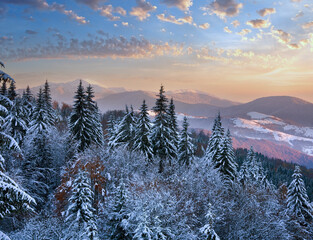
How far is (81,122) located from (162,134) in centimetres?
1214

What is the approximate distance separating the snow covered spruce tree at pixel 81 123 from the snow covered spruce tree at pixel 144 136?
7.35 meters

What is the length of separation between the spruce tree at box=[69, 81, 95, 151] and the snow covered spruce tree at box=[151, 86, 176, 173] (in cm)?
971

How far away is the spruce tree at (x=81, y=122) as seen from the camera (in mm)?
32406

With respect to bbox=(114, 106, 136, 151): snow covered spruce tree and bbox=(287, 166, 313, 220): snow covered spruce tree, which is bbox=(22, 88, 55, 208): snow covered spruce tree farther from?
bbox=(287, 166, 313, 220): snow covered spruce tree

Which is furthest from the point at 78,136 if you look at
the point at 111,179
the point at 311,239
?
the point at 311,239

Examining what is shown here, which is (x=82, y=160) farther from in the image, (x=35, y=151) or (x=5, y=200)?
(x=5, y=200)

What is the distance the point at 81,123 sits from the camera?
107 ft

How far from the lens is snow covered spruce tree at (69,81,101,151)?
106 ft

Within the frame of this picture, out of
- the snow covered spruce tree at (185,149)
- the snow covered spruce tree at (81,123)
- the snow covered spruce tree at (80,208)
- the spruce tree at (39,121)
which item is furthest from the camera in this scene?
the snow covered spruce tree at (185,149)

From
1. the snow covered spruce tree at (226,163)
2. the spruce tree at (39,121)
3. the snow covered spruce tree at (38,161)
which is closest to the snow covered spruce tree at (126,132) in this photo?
the snow covered spruce tree at (38,161)

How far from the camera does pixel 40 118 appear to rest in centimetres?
3534

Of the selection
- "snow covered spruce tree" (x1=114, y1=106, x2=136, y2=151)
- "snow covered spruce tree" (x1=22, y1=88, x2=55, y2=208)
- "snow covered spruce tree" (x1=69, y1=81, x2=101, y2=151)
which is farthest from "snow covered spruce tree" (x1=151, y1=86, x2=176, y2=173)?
"snow covered spruce tree" (x1=22, y1=88, x2=55, y2=208)

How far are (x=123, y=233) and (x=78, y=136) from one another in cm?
1855

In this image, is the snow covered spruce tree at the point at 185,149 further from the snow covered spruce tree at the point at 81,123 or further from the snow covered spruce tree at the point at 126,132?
the snow covered spruce tree at the point at 81,123
